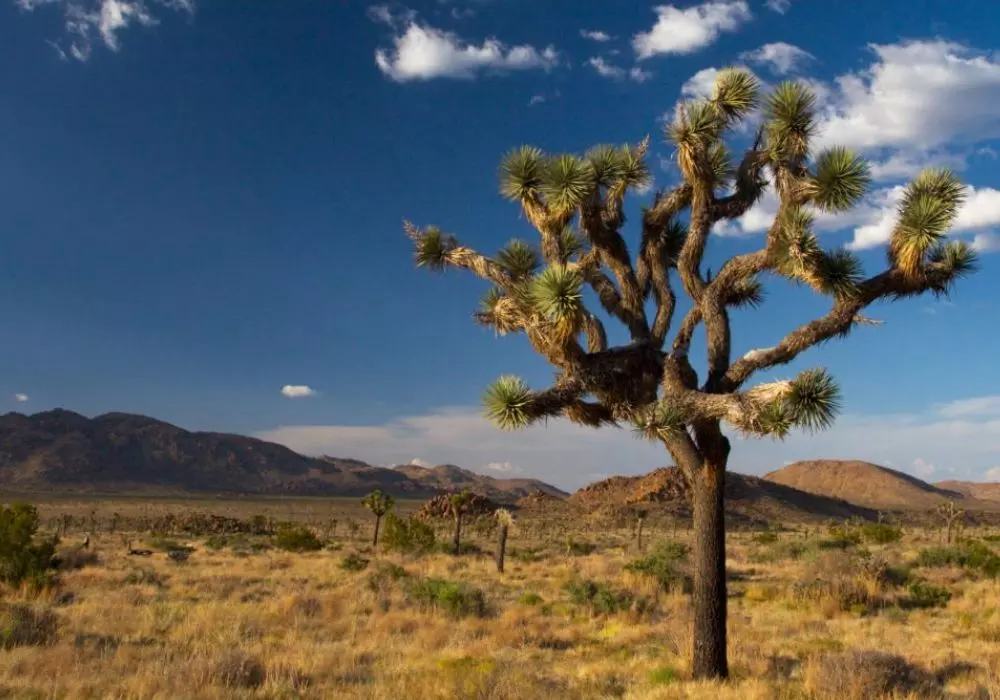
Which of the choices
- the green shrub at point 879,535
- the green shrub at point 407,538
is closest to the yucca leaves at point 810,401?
the green shrub at point 407,538

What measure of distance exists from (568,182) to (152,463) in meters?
165

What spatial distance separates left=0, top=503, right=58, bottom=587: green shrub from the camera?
15.4 metres

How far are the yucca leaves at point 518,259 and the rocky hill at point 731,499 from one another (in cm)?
6561

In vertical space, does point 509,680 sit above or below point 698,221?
below

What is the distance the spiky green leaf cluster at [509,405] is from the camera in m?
9.47

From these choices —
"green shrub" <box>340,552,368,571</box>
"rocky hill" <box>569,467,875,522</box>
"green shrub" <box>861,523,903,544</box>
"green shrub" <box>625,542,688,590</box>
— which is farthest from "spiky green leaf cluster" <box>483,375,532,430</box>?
"rocky hill" <box>569,467,875,522</box>

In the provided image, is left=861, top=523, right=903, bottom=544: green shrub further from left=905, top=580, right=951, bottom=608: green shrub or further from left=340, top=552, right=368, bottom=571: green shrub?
left=340, top=552, right=368, bottom=571: green shrub

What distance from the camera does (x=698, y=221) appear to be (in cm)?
1002

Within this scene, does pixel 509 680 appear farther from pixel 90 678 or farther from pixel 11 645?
pixel 11 645

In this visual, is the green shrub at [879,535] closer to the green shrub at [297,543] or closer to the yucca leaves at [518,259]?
the green shrub at [297,543]

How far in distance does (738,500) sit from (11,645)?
283 feet

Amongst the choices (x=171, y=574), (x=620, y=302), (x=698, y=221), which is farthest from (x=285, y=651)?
(x=171, y=574)

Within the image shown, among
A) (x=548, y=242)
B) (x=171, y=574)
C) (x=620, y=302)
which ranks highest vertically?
(x=548, y=242)

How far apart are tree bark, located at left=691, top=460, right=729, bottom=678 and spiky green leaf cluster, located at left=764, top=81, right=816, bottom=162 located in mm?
4437
